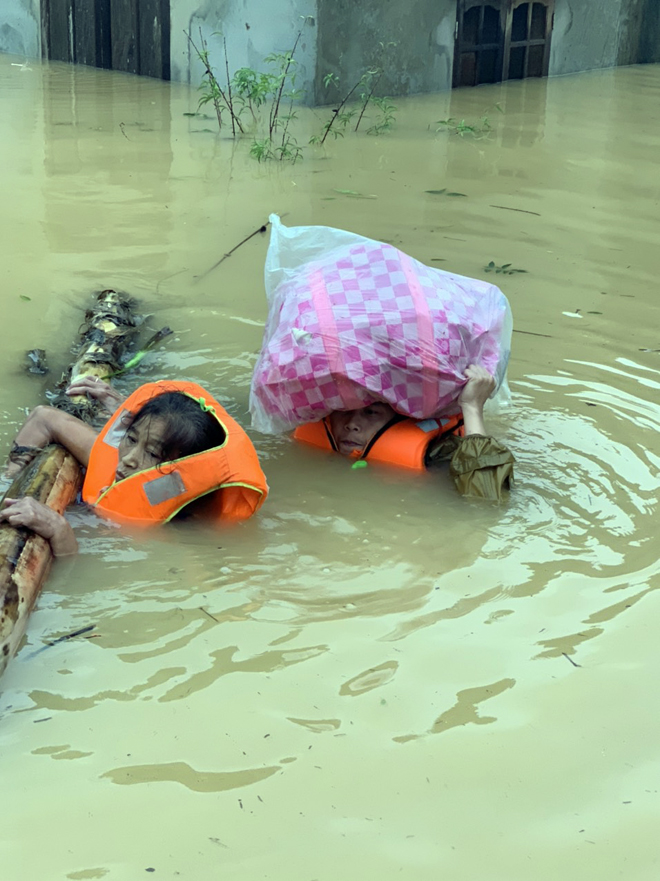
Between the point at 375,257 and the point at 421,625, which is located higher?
the point at 375,257

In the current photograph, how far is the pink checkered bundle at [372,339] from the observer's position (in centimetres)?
339

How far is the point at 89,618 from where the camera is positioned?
103 inches

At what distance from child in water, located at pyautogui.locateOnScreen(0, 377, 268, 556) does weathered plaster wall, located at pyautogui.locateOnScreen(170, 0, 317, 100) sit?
6.41 m

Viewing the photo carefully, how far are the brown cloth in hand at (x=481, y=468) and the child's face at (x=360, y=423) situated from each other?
0.30 metres

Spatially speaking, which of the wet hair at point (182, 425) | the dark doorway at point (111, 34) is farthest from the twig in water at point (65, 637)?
the dark doorway at point (111, 34)

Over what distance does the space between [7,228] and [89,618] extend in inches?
142

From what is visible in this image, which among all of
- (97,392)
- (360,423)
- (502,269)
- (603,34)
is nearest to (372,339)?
(360,423)

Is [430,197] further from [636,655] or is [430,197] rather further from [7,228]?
[636,655]

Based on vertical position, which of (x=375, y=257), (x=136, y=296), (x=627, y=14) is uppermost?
(x=627, y=14)

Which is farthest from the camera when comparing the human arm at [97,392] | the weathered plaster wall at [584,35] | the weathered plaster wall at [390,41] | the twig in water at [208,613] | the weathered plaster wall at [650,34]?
the weathered plaster wall at [650,34]

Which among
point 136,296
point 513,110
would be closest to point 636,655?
point 136,296

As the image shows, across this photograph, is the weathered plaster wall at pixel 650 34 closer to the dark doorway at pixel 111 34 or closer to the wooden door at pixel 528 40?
the wooden door at pixel 528 40

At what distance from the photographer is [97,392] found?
3.78 metres

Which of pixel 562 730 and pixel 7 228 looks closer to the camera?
pixel 562 730
